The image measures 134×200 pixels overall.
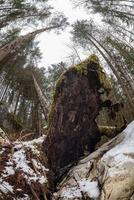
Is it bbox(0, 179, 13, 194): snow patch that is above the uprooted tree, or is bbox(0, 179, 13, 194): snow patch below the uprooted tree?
below

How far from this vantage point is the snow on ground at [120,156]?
5.60m

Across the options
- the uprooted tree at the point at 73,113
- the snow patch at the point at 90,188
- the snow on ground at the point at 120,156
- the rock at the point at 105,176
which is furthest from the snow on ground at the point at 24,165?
the snow on ground at the point at 120,156

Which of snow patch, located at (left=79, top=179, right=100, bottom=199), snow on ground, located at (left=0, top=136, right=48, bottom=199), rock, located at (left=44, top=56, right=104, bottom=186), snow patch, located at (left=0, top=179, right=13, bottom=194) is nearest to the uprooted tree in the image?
rock, located at (left=44, top=56, right=104, bottom=186)

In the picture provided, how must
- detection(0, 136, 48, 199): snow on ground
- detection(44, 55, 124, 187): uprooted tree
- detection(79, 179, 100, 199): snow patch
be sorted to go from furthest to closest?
detection(44, 55, 124, 187): uprooted tree, detection(0, 136, 48, 199): snow on ground, detection(79, 179, 100, 199): snow patch

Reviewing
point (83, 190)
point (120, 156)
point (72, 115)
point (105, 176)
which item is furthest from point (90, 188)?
point (72, 115)

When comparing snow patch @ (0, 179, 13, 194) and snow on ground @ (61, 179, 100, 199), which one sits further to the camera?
snow patch @ (0, 179, 13, 194)

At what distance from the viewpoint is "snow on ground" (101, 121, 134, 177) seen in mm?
5598

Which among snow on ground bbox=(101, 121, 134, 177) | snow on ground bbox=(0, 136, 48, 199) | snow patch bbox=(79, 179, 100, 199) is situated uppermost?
snow on ground bbox=(0, 136, 48, 199)

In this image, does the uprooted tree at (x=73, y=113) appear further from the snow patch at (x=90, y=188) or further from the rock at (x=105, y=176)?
the snow patch at (x=90, y=188)

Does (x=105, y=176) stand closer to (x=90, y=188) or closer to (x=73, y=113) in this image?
(x=90, y=188)

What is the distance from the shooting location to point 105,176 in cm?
565

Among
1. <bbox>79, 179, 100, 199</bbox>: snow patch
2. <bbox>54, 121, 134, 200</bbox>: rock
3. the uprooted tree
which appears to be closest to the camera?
<bbox>54, 121, 134, 200</bbox>: rock

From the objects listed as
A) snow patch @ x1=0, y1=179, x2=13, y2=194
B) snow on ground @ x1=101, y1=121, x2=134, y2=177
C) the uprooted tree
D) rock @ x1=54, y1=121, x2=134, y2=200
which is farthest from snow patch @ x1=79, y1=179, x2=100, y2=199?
snow patch @ x1=0, y1=179, x2=13, y2=194

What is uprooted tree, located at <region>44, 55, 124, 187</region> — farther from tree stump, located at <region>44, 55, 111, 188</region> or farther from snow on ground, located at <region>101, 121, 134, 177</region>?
snow on ground, located at <region>101, 121, 134, 177</region>
